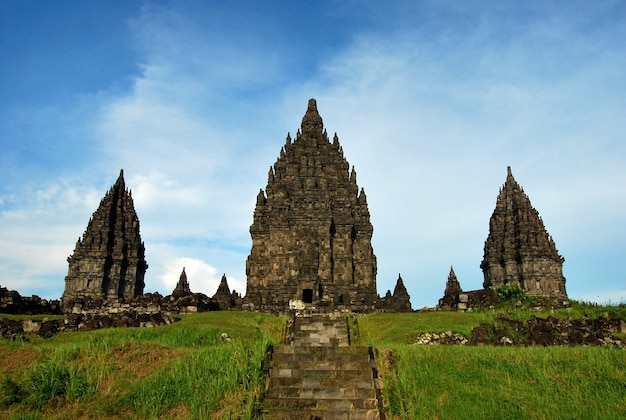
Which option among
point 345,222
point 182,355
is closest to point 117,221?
point 345,222

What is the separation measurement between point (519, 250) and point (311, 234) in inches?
925

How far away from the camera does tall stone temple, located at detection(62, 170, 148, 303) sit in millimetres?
54344

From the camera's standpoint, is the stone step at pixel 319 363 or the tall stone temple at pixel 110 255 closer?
the stone step at pixel 319 363

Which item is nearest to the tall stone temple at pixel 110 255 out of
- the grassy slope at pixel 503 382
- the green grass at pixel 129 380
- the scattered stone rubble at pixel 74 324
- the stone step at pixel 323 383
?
the scattered stone rubble at pixel 74 324

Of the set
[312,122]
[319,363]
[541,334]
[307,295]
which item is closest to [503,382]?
[319,363]

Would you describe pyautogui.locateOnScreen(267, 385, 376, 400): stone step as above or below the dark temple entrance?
below

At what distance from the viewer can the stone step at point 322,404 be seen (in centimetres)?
1197

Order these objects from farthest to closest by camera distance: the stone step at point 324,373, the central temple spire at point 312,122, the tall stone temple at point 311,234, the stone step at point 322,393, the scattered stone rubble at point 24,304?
the central temple spire at point 312,122
the tall stone temple at point 311,234
the scattered stone rubble at point 24,304
the stone step at point 324,373
the stone step at point 322,393

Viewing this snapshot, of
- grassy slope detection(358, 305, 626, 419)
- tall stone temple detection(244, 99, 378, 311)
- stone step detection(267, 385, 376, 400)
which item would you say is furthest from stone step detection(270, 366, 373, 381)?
tall stone temple detection(244, 99, 378, 311)

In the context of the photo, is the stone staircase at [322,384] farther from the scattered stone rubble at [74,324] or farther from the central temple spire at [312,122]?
the central temple spire at [312,122]

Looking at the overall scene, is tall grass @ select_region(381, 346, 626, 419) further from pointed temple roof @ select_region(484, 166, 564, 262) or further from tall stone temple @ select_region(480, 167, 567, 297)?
pointed temple roof @ select_region(484, 166, 564, 262)

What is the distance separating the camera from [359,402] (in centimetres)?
1216

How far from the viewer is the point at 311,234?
45.7 meters

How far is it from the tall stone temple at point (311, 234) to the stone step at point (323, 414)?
93.8 ft
